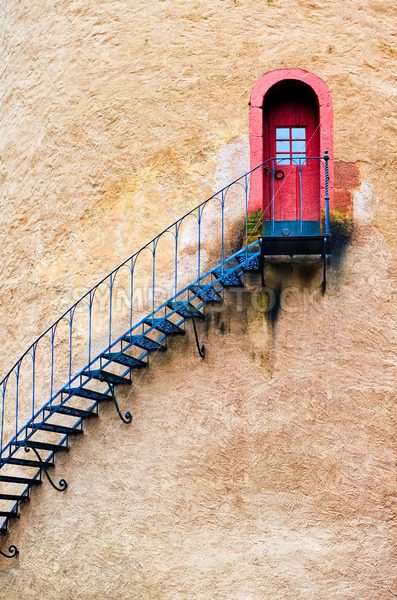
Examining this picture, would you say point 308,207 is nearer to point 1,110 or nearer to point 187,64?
point 187,64

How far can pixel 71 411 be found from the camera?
12938 mm

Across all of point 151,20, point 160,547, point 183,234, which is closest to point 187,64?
point 151,20

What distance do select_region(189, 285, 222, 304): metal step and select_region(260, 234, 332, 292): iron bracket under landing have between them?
0.66 meters

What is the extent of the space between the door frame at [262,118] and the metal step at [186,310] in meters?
1.37

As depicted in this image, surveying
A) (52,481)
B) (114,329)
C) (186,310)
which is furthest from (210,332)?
(52,481)

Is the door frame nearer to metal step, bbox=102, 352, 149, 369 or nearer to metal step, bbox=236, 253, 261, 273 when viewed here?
metal step, bbox=236, 253, 261, 273

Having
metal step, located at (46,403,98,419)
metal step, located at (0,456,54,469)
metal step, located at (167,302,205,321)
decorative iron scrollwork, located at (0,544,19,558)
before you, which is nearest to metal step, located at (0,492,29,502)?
metal step, located at (0,456,54,469)

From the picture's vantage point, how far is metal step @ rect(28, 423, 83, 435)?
12.7 m

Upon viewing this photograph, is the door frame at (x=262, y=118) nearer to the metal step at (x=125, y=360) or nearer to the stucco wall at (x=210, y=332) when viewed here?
the stucco wall at (x=210, y=332)

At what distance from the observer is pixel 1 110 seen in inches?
583

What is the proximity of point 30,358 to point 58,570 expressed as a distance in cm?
245

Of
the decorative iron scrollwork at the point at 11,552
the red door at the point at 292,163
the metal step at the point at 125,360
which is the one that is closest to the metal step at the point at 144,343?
the metal step at the point at 125,360

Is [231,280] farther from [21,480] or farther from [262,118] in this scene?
[21,480]

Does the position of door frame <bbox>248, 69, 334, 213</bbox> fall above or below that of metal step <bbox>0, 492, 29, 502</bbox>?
above
